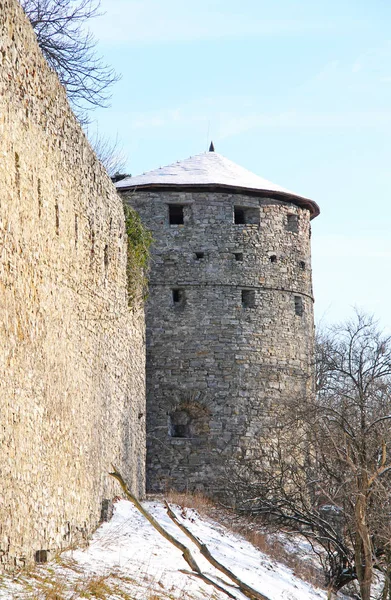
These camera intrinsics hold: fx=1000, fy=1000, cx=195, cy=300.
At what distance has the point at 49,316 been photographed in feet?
36.4

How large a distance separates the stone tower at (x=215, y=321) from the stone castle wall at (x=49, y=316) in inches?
215

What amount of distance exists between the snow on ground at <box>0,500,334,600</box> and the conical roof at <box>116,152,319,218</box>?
753 cm

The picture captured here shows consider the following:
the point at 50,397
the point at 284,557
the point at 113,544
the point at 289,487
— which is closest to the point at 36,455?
the point at 50,397

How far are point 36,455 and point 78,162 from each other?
14.7 feet

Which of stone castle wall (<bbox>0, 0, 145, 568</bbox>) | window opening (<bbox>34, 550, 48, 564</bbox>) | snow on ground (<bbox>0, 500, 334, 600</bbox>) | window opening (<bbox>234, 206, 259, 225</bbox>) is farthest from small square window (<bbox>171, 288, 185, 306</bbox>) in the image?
window opening (<bbox>34, 550, 48, 564</bbox>)

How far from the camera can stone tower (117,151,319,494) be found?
2133cm

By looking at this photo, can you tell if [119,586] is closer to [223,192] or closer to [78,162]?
[78,162]

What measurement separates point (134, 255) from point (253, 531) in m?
5.61

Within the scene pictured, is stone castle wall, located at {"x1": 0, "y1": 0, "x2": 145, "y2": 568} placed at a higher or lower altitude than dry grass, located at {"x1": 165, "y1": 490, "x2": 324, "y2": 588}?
higher

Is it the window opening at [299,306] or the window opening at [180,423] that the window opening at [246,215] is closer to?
the window opening at [299,306]

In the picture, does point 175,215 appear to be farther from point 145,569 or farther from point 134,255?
point 145,569

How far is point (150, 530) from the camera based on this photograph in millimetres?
14250

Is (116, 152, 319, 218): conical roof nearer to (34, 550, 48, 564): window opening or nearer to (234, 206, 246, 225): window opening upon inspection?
(234, 206, 246, 225): window opening

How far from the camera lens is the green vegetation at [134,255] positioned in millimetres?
17797
